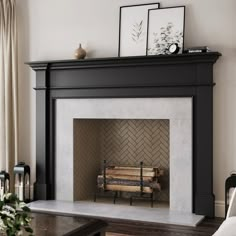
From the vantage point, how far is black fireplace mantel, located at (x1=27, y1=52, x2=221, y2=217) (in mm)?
4828

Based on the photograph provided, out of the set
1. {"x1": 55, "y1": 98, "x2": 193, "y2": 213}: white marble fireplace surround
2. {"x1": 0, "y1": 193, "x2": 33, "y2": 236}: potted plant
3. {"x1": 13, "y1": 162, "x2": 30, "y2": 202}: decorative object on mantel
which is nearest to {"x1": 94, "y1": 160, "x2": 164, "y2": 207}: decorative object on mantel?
{"x1": 55, "y1": 98, "x2": 193, "y2": 213}: white marble fireplace surround

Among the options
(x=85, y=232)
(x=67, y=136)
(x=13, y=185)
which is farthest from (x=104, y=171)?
(x=85, y=232)

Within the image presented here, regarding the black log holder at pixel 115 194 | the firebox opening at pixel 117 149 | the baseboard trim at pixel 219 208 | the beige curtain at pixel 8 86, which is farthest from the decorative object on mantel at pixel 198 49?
the beige curtain at pixel 8 86

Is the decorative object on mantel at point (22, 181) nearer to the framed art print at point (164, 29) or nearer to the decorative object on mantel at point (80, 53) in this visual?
the decorative object on mantel at point (80, 53)

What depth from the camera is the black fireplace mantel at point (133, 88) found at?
483 centimetres

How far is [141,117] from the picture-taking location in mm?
5164

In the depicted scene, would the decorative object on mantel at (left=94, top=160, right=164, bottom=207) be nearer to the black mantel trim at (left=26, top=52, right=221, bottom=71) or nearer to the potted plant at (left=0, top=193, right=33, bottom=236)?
the black mantel trim at (left=26, top=52, right=221, bottom=71)

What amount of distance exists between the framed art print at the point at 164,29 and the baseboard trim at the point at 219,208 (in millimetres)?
1669

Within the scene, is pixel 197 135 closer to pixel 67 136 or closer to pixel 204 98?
pixel 204 98

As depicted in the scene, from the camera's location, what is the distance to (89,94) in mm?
5406

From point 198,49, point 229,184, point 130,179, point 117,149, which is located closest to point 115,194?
point 130,179

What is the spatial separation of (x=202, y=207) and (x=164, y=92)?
1292mm

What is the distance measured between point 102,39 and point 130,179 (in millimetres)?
1675

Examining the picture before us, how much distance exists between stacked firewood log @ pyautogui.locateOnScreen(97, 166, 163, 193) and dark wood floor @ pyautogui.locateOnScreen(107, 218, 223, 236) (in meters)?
0.81
